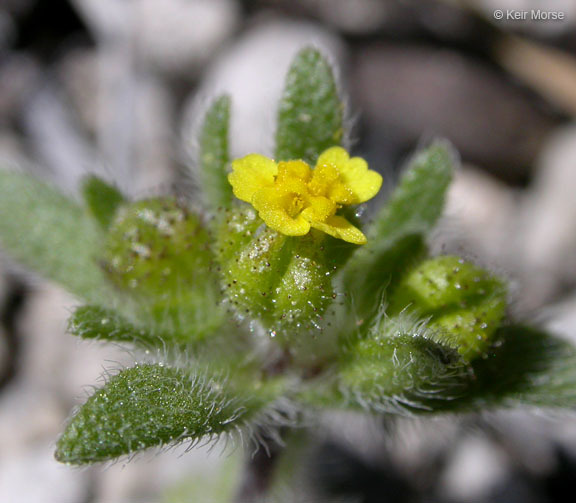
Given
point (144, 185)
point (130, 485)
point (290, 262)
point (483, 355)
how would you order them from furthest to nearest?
point (144, 185) → point (130, 485) → point (483, 355) → point (290, 262)

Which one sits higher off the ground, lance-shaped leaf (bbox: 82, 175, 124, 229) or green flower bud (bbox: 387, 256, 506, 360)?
green flower bud (bbox: 387, 256, 506, 360)

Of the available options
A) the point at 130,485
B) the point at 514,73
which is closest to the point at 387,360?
the point at 130,485

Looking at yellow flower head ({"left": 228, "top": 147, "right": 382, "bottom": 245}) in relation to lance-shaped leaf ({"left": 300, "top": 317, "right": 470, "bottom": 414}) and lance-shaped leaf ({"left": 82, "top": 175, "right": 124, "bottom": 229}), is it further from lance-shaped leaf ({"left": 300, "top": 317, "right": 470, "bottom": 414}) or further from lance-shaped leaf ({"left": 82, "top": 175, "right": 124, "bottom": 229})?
lance-shaped leaf ({"left": 82, "top": 175, "right": 124, "bottom": 229})

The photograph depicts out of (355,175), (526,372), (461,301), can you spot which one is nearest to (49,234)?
(355,175)

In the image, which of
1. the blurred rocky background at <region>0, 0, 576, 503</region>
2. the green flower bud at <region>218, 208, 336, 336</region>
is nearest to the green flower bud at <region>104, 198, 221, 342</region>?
the green flower bud at <region>218, 208, 336, 336</region>

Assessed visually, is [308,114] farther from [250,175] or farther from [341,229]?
[341,229]

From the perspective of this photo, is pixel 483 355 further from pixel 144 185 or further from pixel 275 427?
pixel 144 185

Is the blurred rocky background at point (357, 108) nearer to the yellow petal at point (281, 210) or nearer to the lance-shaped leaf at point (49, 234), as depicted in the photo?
the lance-shaped leaf at point (49, 234)
